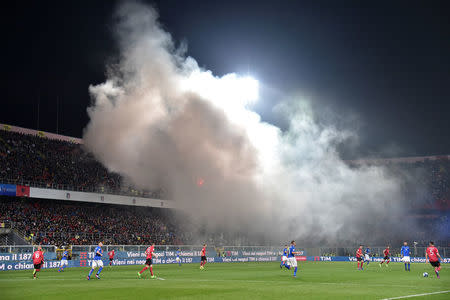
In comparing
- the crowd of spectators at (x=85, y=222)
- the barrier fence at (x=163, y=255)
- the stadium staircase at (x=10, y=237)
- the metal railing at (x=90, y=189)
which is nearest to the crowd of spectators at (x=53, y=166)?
the metal railing at (x=90, y=189)

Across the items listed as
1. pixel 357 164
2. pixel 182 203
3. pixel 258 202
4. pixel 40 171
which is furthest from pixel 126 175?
pixel 357 164

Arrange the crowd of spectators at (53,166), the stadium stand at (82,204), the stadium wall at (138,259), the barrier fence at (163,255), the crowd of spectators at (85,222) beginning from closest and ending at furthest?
the stadium wall at (138,259)
the barrier fence at (163,255)
the crowd of spectators at (85,222)
the stadium stand at (82,204)
the crowd of spectators at (53,166)

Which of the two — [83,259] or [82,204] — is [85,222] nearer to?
[82,204]

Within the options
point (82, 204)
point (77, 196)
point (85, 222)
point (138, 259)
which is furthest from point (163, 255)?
point (82, 204)

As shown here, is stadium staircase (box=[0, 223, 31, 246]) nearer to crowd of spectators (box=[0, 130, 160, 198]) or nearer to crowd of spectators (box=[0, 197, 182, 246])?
crowd of spectators (box=[0, 197, 182, 246])

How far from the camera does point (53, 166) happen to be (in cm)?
6253

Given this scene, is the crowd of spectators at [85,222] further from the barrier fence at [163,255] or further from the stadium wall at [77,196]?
the barrier fence at [163,255]

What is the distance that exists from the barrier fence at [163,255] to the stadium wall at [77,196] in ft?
36.5

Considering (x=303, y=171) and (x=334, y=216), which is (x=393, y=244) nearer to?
(x=334, y=216)

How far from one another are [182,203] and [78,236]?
20476mm

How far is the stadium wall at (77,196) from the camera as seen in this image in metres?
53.0

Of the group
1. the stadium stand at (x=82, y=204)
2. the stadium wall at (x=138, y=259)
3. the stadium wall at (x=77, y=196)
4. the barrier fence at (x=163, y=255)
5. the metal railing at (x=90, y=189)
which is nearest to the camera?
the stadium wall at (x=138, y=259)

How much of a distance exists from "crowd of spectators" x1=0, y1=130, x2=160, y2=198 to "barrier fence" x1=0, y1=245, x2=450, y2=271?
13723mm

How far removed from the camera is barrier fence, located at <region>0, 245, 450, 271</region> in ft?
137
